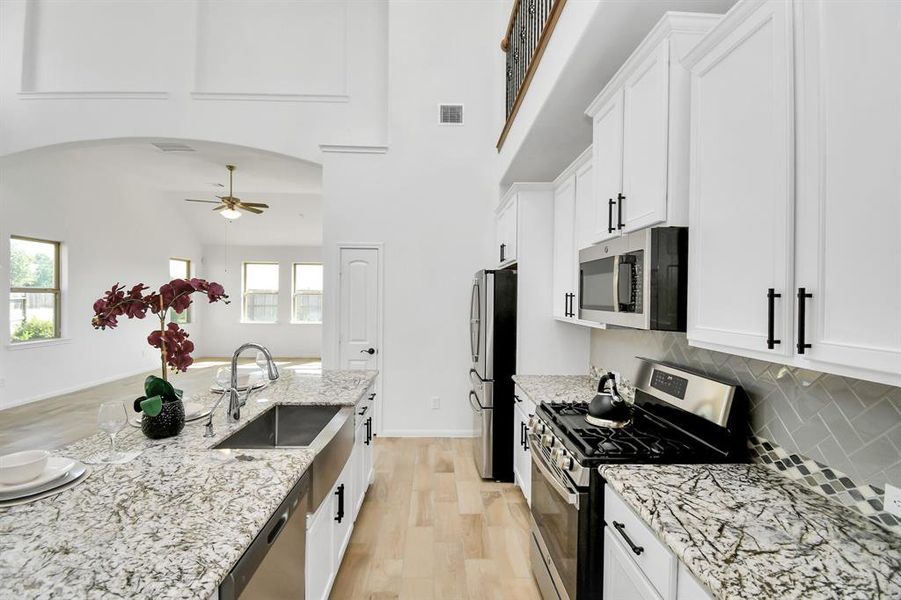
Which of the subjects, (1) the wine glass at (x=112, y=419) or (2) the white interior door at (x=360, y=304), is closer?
(1) the wine glass at (x=112, y=419)

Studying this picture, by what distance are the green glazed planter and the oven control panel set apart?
2091 mm

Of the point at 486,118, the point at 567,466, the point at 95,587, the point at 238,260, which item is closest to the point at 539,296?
the point at 567,466

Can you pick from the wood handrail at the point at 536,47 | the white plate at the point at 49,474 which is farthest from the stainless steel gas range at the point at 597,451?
the wood handrail at the point at 536,47

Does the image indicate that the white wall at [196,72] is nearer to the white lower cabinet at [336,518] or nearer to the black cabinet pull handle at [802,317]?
the white lower cabinet at [336,518]

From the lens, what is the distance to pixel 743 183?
1.19 meters

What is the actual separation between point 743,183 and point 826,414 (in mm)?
764

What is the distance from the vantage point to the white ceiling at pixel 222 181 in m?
5.62

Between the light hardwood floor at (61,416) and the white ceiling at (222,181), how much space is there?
3.07 meters

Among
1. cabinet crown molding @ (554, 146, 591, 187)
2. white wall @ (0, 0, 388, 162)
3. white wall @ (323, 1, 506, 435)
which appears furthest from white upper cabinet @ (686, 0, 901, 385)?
white wall @ (0, 0, 388, 162)

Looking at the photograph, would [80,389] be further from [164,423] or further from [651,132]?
[651,132]

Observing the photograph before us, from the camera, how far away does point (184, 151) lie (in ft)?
18.1

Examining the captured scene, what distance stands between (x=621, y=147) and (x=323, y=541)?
2.15 metres

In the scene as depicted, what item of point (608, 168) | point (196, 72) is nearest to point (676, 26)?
point (608, 168)

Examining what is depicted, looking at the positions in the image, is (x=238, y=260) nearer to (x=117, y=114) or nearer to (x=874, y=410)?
(x=117, y=114)
